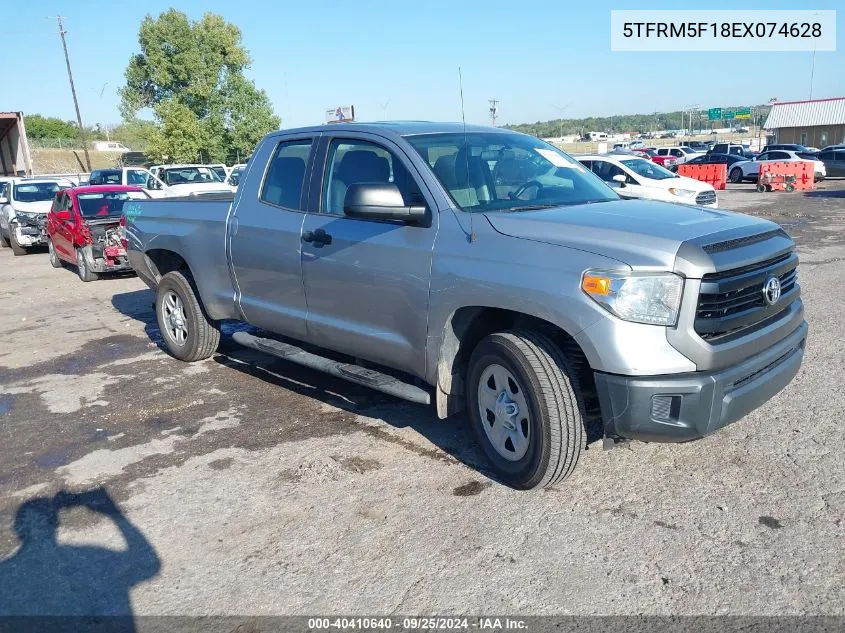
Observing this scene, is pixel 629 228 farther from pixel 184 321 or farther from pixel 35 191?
pixel 35 191

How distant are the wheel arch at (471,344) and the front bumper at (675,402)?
1.34 ft

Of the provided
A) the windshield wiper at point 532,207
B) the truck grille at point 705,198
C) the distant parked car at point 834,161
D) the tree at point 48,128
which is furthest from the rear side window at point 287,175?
the tree at point 48,128

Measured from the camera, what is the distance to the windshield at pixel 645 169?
17422 millimetres

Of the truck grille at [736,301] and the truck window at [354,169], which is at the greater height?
the truck window at [354,169]

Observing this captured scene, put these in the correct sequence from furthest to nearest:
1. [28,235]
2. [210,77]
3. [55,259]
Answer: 1. [210,77]
2. [28,235]
3. [55,259]

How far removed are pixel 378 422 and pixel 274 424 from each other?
2.38ft

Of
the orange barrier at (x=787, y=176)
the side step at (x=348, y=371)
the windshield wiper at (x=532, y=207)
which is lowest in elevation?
the orange barrier at (x=787, y=176)

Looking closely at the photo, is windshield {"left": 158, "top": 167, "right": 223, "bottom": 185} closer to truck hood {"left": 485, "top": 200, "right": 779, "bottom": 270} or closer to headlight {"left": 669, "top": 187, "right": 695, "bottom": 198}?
headlight {"left": 669, "top": 187, "right": 695, "bottom": 198}

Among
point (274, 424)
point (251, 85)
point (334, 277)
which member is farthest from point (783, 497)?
point (251, 85)

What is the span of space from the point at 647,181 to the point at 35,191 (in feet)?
47.6

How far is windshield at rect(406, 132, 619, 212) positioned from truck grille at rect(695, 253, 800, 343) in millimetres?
1189

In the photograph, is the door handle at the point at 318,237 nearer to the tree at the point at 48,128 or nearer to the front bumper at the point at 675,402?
the front bumper at the point at 675,402

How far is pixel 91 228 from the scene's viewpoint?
11.7m

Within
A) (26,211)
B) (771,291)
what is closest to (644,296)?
(771,291)
